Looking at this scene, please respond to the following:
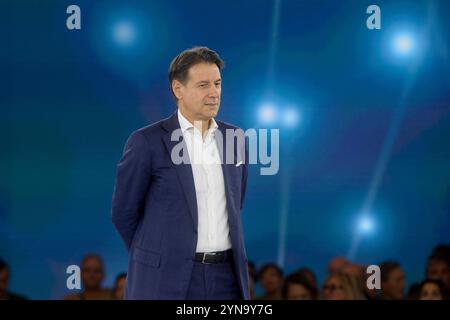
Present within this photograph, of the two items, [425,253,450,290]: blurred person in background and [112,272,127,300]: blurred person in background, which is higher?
[425,253,450,290]: blurred person in background

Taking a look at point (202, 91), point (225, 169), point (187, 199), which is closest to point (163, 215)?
point (187, 199)

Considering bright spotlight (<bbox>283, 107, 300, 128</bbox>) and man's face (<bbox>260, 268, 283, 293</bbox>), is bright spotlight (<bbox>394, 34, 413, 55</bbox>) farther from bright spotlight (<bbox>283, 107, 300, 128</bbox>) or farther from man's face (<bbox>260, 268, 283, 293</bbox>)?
man's face (<bbox>260, 268, 283, 293</bbox>)

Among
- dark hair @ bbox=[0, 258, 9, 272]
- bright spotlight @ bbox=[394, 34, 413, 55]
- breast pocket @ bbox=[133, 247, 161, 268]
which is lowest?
breast pocket @ bbox=[133, 247, 161, 268]

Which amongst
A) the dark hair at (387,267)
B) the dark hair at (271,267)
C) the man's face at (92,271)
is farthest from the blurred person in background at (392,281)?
the man's face at (92,271)

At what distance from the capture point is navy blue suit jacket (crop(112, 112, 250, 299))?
112 inches

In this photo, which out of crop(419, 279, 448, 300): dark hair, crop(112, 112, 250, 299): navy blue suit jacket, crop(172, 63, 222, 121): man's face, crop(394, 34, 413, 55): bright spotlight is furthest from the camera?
crop(394, 34, 413, 55): bright spotlight

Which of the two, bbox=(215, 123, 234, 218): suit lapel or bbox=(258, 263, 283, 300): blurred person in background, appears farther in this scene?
bbox=(258, 263, 283, 300): blurred person in background

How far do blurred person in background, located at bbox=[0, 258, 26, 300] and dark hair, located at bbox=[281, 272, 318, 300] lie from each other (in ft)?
4.34

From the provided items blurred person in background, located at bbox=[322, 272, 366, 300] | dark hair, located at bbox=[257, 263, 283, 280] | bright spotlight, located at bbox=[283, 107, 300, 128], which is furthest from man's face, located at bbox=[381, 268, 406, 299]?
bright spotlight, located at bbox=[283, 107, 300, 128]

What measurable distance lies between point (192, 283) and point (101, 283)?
6.14ft

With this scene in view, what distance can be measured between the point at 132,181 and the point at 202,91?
37 cm

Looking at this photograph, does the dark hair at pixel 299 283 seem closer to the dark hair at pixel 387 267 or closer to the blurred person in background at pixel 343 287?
the blurred person in background at pixel 343 287

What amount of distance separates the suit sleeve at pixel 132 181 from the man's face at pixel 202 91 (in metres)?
0.20

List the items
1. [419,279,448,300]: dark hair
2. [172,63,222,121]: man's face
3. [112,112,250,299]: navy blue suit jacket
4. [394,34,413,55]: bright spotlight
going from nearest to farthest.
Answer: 1. [112,112,250,299]: navy blue suit jacket
2. [172,63,222,121]: man's face
3. [419,279,448,300]: dark hair
4. [394,34,413,55]: bright spotlight
